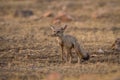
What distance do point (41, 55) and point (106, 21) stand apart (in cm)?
1282

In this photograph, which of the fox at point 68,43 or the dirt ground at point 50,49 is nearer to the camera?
the dirt ground at point 50,49

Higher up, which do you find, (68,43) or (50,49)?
(68,43)

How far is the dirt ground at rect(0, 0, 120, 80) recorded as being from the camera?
12462 mm

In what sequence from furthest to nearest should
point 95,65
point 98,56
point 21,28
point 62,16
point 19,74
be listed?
1. point 62,16
2. point 21,28
3. point 98,56
4. point 95,65
5. point 19,74

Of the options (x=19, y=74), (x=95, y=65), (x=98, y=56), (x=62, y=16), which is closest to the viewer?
(x=19, y=74)

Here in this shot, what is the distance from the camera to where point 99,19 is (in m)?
28.6

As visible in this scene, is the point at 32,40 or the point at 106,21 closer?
the point at 32,40

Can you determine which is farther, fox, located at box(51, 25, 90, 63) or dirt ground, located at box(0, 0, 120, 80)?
fox, located at box(51, 25, 90, 63)

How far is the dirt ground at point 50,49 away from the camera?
40.9ft

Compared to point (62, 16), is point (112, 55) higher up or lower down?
lower down

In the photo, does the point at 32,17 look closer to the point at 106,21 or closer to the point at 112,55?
the point at 106,21

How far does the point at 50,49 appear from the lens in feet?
54.5

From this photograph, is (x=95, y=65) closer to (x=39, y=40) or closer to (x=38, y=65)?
(x=38, y=65)

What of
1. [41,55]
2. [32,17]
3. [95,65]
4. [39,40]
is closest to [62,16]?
[32,17]
